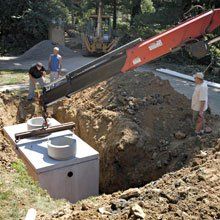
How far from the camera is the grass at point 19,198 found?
5.78 m

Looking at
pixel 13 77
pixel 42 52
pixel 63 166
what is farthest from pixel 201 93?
pixel 42 52

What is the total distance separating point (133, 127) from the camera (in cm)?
954

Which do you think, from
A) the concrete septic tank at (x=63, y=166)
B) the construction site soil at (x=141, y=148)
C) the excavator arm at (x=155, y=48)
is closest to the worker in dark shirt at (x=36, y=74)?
the construction site soil at (x=141, y=148)

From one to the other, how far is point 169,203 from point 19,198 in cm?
247

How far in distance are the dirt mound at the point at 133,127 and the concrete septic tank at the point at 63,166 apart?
0.81m

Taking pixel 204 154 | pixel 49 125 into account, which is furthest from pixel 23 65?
pixel 204 154

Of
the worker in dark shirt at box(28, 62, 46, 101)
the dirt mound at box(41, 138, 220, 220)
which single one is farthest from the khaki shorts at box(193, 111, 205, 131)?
the worker in dark shirt at box(28, 62, 46, 101)

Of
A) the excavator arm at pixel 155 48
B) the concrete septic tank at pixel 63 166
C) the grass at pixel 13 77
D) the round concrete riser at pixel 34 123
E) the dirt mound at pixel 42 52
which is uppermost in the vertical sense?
the excavator arm at pixel 155 48

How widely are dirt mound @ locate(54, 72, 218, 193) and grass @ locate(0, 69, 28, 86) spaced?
3399 mm

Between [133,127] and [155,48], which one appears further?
[133,127]

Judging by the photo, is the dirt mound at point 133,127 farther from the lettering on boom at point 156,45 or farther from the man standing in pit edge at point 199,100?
the lettering on boom at point 156,45

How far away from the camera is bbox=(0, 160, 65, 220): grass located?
5.78 m

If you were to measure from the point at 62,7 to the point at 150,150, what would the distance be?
58.4ft

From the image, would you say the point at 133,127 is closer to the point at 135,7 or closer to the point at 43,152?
the point at 43,152
